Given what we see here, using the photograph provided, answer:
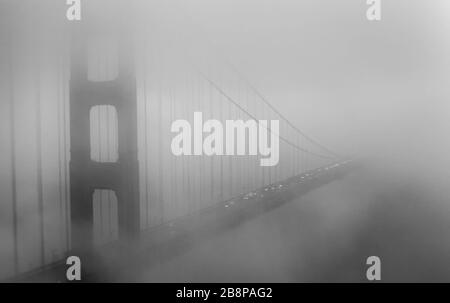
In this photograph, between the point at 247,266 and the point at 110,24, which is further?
the point at 247,266

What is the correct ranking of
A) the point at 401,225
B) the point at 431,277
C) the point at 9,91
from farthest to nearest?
1. the point at 401,225
2. the point at 9,91
3. the point at 431,277

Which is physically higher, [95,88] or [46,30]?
[46,30]

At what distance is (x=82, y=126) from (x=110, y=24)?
19.5 inches

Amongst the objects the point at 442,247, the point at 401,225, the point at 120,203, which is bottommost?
the point at 401,225

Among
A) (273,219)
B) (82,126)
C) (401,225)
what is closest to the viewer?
(82,126)

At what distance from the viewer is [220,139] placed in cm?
181

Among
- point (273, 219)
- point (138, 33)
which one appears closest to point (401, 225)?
point (273, 219)
